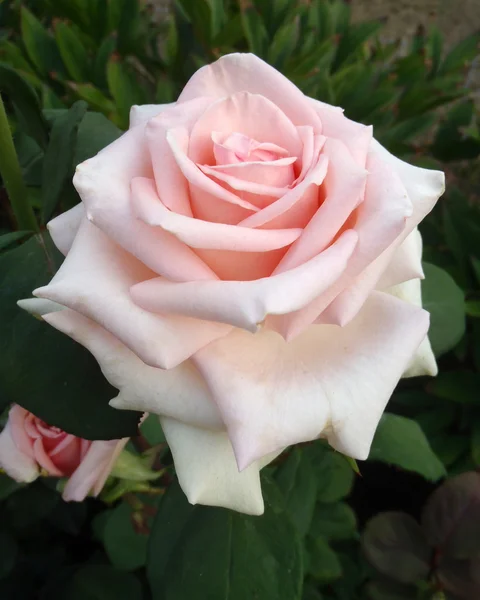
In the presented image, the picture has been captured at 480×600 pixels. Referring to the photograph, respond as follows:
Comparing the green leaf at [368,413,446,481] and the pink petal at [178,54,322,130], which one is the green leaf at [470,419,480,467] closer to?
the green leaf at [368,413,446,481]

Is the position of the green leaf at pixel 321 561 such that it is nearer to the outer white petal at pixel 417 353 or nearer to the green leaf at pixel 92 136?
the outer white petal at pixel 417 353

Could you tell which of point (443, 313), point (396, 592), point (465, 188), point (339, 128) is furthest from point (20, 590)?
point (465, 188)

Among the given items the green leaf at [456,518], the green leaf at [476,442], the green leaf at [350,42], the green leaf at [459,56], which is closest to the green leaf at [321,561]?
the green leaf at [456,518]

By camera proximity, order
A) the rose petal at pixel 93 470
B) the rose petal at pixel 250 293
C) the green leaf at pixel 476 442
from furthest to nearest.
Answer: the green leaf at pixel 476 442 → the rose petal at pixel 93 470 → the rose petal at pixel 250 293

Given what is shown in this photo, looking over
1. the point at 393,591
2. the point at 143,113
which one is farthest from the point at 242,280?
the point at 393,591

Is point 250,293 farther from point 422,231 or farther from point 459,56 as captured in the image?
point 459,56

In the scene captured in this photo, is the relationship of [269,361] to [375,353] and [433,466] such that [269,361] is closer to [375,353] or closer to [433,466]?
[375,353]
